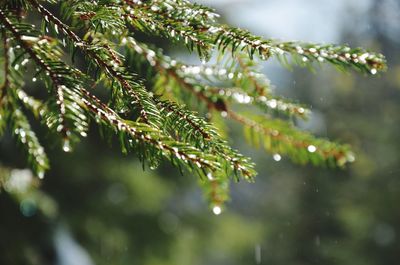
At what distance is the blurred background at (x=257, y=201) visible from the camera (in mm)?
3938

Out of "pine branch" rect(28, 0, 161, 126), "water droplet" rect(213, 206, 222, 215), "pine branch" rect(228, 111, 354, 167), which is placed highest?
"pine branch" rect(28, 0, 161, 126)

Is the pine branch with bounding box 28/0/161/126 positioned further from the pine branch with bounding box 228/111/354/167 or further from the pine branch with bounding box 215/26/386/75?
the pine branch with bounding box 228/111/354/167

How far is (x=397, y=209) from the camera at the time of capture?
8406mm

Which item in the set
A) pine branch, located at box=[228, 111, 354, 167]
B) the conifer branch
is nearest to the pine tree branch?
the conifer branch

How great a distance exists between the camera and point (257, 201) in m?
14.1

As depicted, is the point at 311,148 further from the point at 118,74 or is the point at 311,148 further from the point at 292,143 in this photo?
the point at 118,74

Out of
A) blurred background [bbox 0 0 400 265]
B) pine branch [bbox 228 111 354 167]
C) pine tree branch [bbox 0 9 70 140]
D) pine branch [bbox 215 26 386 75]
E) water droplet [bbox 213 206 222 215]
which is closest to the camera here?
pine tree branch [bbox 0 9 70 140]

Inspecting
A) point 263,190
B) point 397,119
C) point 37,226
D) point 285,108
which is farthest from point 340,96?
point 285,108

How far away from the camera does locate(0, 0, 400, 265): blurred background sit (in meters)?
3.94

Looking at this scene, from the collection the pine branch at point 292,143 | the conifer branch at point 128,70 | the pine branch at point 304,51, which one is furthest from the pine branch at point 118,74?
the pine branch at point 292,143

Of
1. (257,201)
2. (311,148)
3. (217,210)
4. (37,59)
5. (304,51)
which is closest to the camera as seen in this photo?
(37,59)

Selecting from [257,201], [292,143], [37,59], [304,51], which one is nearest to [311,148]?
[292,143]

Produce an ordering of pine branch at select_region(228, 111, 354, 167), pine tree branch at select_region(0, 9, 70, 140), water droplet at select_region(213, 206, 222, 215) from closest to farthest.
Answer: pine tree branch at select_region(0, 9, 70, 140), pine branch at select_region(228, 111, 354, 167), water droplet at select_region(213, 206, 222, 215)

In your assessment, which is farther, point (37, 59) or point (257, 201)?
point (257, 201)
